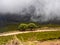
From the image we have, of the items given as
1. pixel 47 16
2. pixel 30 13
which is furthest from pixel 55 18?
pixel 30 13

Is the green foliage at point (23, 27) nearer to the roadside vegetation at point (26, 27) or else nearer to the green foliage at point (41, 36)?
the roadside vegetation at point (26, 27)

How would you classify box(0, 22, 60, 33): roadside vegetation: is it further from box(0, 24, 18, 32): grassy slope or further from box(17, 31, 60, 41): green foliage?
box(17, 31, 60, 41): green foliage

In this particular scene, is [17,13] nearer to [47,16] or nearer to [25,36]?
[47,16]

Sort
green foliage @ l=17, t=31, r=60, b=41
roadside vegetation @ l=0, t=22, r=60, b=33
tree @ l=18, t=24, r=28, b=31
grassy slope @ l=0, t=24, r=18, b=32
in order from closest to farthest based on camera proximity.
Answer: green foliage @ l=17, t=31, r=60, b=41, tree @ l=18, t=24, r=28, b=31, roadside vegetation @ l=0, t=22, r=60, b=33, grassy slope @ l=0, t=24, r=18, b=32

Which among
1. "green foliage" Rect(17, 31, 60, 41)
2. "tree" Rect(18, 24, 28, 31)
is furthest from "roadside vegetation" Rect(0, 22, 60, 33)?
"green foliage" Rect(17, 31, 60, 41)

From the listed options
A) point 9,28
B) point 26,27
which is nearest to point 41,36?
point 26,27

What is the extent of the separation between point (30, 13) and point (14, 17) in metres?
4.42

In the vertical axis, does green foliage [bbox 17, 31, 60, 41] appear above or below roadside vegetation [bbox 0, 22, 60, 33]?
below

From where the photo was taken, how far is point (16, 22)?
5841 cm

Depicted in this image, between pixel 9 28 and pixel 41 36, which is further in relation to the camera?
pixel 9 28

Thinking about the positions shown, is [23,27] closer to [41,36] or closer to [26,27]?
[26,27]

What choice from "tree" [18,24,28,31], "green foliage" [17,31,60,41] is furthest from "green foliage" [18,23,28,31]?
"green foliage" [17,31,60,41]

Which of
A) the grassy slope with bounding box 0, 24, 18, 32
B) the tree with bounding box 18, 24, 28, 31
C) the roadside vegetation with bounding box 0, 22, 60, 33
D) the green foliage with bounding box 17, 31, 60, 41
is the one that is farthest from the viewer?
the grassy slope with bounding box 0, 24, 18, 32

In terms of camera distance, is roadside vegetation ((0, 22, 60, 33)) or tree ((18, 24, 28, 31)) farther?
roadside vegetation ((0, 22, 60, 33))
